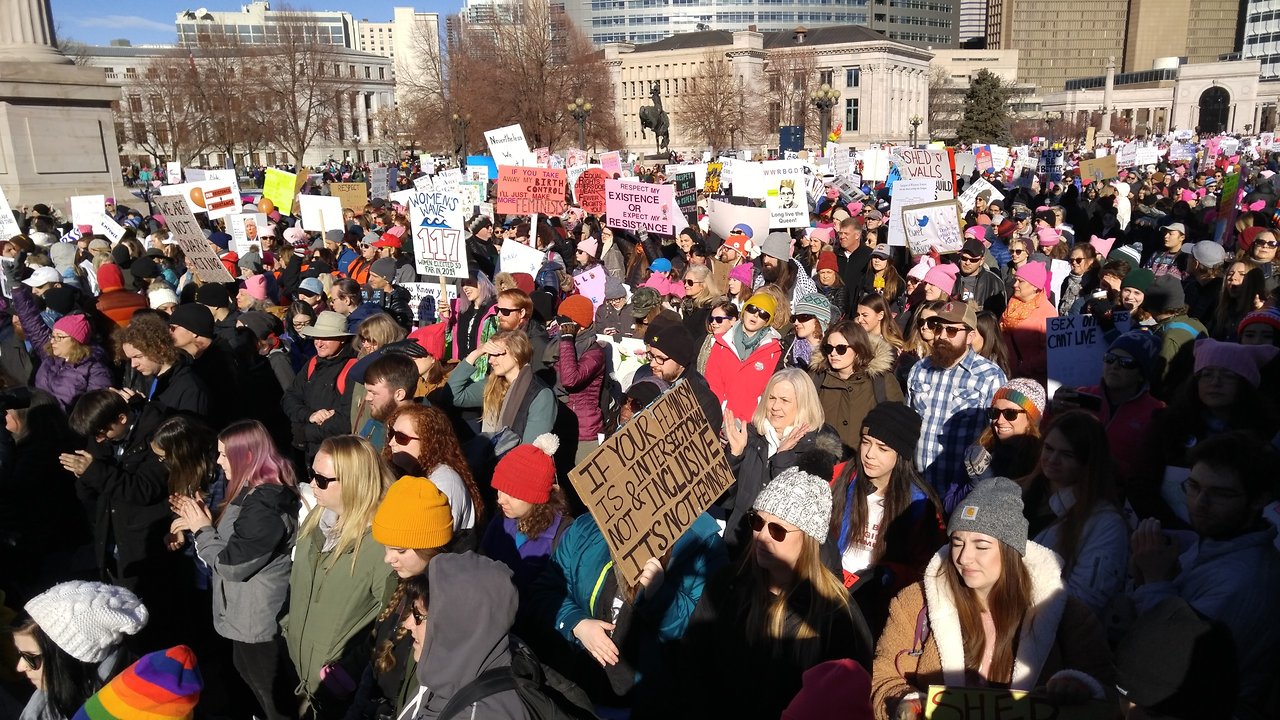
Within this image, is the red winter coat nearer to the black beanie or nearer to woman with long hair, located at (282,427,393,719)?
the black beanie

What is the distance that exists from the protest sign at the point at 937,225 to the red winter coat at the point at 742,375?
179 inches

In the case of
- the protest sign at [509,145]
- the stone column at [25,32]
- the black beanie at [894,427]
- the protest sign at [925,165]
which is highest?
the stone column at [25,32]

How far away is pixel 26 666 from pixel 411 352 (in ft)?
9.80

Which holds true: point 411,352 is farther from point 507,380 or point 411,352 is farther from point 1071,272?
point 1071,272

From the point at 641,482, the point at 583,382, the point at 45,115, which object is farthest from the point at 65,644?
the point at 45,115

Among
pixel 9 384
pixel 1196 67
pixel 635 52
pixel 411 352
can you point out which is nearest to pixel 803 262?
pixel 411 352

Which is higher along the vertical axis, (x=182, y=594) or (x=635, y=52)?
(x=635, y=52)

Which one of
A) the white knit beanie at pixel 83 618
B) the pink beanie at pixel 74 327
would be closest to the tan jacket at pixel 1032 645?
the white knit beanie at pixel 83 618

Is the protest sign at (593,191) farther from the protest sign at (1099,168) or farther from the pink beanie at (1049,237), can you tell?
the protest sign at (1099,168)

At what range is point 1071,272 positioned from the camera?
8.63 meters

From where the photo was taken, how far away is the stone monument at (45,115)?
16781mm

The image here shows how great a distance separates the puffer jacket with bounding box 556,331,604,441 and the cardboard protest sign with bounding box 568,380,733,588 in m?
2.13

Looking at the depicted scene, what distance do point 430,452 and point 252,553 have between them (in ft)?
2.78

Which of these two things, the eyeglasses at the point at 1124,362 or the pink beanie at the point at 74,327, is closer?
the eyeglasses at the point at 1124,362
